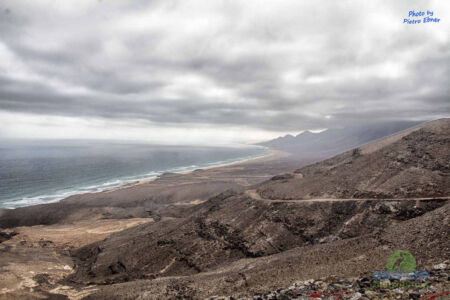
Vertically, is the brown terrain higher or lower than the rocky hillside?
lower

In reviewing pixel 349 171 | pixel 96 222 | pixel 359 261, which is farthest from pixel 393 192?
pixel 96 222

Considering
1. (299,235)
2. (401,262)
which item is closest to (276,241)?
(299,235)

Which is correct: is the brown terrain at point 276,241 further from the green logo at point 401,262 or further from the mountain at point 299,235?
the green logo at point 401,262

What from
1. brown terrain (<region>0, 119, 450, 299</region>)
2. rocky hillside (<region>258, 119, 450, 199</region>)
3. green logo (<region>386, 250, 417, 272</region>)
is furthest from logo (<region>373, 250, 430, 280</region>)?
rocky hillside (<region>258, 119, 450, 199</region>)

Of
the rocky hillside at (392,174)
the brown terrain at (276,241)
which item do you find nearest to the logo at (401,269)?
the brown terrain at (276,241)

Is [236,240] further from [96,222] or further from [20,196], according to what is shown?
[20,196]

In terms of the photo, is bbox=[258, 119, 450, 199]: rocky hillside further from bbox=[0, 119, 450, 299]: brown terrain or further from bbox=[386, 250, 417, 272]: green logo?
bbox=[386, 250, 417, 272]: green logo

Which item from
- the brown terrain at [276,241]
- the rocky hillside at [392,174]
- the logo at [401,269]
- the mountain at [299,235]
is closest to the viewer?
the logo at [401,269]

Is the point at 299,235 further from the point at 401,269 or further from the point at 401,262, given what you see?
the point at 401,269
